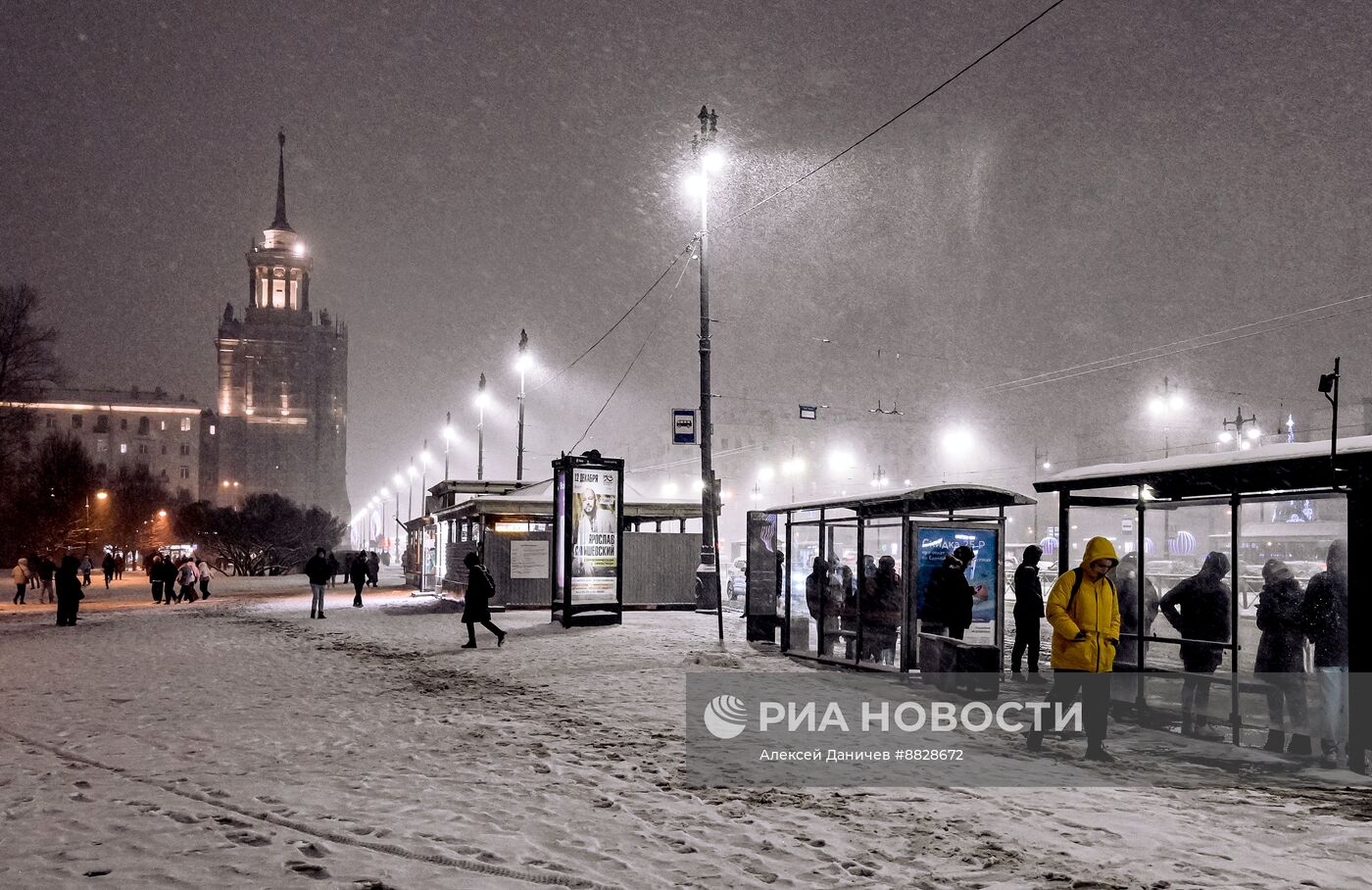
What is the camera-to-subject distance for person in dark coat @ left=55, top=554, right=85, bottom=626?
890 inches

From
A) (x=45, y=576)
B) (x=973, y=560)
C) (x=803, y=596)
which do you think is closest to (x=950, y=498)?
(x=973, y=560)

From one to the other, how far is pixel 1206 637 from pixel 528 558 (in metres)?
18.4

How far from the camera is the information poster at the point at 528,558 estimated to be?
2603 centimetres

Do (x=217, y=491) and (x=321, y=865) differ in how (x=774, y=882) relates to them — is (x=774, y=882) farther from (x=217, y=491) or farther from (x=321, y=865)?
(x=217, y=491)

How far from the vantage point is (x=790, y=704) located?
36.1 feet

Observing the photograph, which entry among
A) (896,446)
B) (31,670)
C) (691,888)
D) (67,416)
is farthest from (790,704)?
(67,416)

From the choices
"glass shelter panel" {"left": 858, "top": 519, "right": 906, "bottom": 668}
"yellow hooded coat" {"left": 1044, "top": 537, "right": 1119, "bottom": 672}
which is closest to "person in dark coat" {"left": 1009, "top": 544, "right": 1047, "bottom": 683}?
"glass shelter panel" {"left": 858, "top": 519, "right": 906, "bottom": 668}

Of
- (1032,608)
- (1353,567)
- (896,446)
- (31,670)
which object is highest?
(896,446)

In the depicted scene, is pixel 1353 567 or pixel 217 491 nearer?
pixel 1353 567

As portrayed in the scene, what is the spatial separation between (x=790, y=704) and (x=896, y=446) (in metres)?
88.3

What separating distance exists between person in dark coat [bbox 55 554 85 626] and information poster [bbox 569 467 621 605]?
437 inches

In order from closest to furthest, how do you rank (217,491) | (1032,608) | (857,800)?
(857,800), (1032,608), (217,491)

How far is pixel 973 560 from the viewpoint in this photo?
505 inches

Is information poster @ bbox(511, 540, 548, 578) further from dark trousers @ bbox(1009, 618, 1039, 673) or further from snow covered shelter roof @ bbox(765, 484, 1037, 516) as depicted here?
dark trousers @ bbox(1009, 618, 1039, 673)
